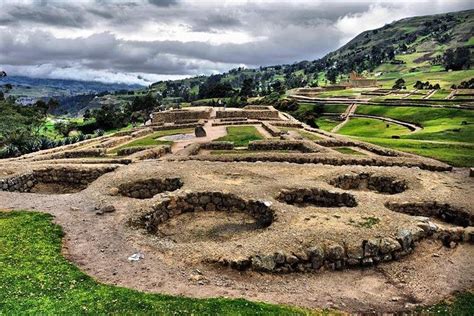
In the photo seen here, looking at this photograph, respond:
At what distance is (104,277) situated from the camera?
409 inches

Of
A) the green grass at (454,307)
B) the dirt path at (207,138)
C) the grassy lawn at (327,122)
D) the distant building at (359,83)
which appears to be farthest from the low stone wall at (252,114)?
the distant building at (359,83)

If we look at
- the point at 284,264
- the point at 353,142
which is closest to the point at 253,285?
the point at 284,264

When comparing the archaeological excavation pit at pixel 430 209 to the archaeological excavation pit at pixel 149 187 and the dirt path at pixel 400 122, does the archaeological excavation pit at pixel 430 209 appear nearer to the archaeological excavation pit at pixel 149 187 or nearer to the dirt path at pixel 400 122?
the archaeological excavation pit at pixel 149 187

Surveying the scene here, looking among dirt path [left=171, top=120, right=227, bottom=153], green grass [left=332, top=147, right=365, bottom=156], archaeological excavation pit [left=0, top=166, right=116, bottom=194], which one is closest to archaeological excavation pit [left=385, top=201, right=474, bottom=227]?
green grass [left=332, top=147, right=365, bottom=156]

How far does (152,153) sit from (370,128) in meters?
40.6

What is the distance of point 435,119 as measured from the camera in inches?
2307

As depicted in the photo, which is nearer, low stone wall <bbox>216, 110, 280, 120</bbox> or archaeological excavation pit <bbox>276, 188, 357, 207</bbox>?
archaeological excavation pit <bbox>276, 188, 357, 207</bbox>

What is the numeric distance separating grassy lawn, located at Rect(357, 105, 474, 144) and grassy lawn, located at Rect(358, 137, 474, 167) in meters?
4.92

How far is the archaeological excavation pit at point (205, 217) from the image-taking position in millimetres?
14609

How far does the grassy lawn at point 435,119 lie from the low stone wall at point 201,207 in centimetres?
2630

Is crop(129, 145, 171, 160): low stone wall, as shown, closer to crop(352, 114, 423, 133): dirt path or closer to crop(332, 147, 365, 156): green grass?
crop(332, 147, 365, 156): green grass

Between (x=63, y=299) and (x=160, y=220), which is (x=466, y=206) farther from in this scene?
(x=63, y=299)

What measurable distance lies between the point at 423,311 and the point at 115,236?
348 inches

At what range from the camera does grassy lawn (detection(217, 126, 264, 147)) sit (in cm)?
3628
